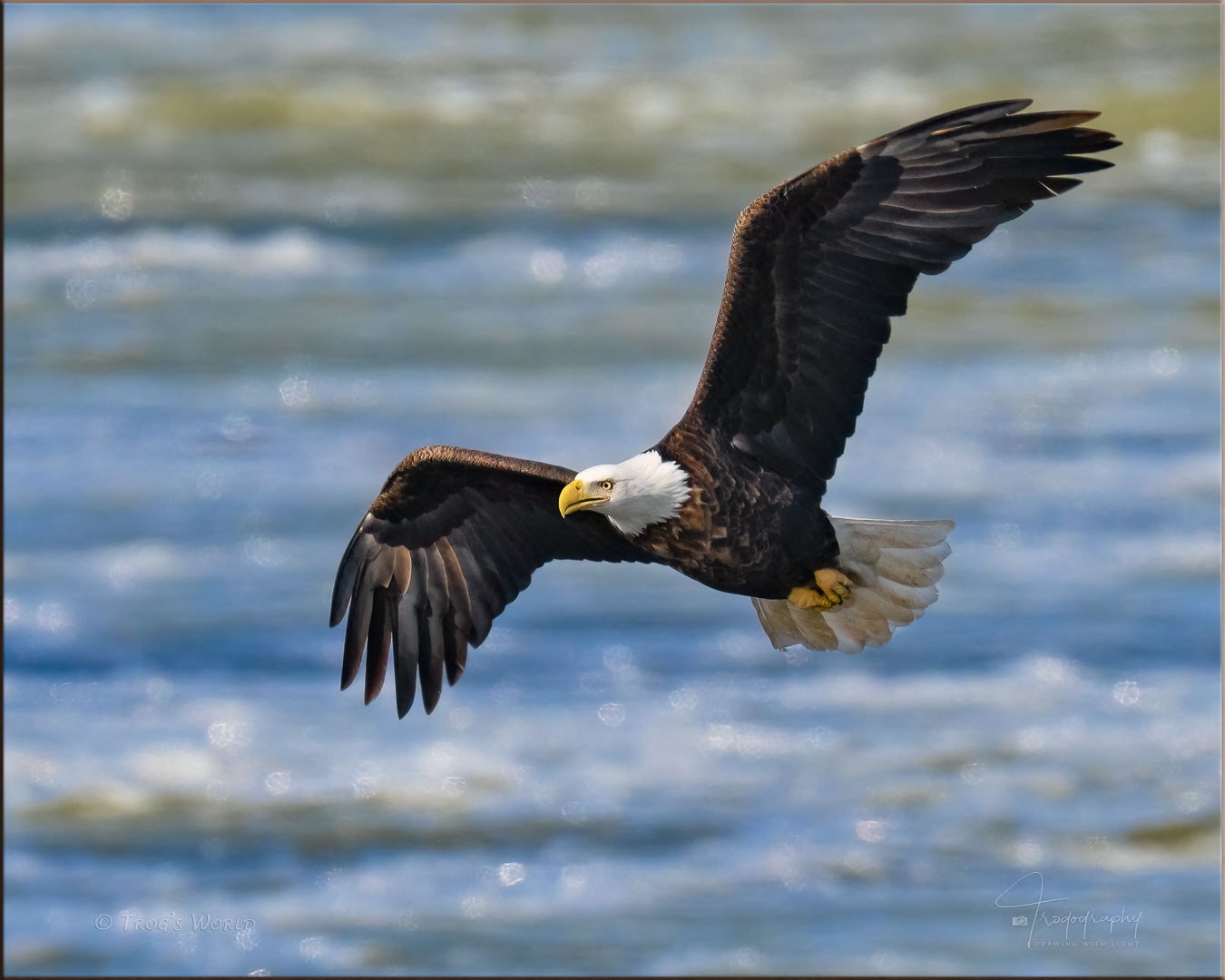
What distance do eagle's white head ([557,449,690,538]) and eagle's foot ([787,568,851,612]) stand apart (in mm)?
884

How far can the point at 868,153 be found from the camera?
711 cm

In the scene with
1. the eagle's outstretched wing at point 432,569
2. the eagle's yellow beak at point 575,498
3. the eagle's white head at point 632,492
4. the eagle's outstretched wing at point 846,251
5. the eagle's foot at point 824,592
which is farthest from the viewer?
the eagle's outstretched wing at point 432,569

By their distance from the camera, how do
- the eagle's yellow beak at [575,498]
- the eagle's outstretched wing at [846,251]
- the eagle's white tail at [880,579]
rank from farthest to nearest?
1. the eagle's white tail at [880,579]
2. the eagle's yellow beak at [575,498]
3. the eagle's outstretched wing at [846,251]

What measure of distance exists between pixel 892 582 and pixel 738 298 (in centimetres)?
158

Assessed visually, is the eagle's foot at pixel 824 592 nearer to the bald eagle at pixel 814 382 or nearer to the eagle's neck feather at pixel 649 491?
the bald eagle at pixel 814 382

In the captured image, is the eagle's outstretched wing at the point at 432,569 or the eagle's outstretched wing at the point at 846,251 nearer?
the eagle's outstretched wing at the point at 846,251

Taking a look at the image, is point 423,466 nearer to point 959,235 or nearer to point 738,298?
point 738,298

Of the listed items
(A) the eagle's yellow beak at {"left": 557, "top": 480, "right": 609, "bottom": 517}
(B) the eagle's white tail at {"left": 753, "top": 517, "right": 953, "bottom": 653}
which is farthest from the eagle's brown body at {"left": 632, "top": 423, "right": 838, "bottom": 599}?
(B) the eagle's white tail at {"left": 753, "top": 517, "right": 953, "bottom": 653}

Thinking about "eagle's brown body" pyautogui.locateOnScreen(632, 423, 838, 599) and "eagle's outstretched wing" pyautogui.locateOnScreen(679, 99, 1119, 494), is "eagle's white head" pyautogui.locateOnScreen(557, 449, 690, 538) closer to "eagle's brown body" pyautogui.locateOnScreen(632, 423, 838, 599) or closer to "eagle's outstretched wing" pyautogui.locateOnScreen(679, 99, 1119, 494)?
"eagle's brown body" pyautogui.locateOnScreen(632, 423, 838, 599)

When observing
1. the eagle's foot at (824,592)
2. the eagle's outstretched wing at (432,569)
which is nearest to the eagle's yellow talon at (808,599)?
the eagle's foot at (824,592)

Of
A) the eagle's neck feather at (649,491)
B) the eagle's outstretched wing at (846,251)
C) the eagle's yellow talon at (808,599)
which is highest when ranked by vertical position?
the eagle's outstretched wing at (846,251)

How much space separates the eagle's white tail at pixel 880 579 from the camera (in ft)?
26.4

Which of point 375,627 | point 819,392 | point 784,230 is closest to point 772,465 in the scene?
point 819,392

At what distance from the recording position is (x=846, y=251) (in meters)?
7.19
